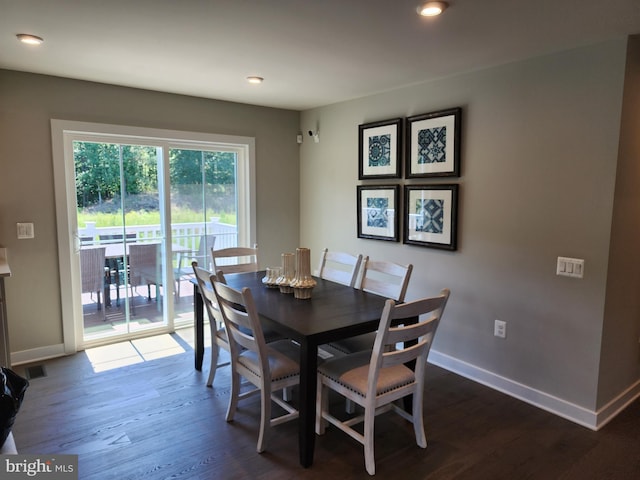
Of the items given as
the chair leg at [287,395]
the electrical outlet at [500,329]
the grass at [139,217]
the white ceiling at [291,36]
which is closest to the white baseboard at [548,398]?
the electrical outlet at [500,329]

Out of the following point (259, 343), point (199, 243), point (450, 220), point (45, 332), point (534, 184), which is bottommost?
point (45, 332)

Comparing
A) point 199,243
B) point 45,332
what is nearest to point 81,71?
point 199,243

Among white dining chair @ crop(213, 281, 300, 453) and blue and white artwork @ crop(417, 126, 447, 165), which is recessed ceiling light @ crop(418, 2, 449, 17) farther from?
white dining chair @ crop(213, 281, 300, 453)

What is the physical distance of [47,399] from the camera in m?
2.88

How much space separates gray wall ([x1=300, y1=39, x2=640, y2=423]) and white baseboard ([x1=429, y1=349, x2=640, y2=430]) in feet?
0.04

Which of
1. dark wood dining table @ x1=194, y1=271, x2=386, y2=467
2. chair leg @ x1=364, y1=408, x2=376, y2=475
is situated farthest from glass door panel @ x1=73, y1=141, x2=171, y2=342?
chair leg @ x1=364, y1=408, x2=376, y2=475

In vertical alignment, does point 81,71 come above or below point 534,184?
above

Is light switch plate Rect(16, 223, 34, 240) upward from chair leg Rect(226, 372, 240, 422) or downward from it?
upward

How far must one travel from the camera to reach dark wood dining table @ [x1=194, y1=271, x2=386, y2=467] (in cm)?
212

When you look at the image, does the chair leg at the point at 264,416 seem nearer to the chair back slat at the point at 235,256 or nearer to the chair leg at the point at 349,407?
the chair leg at the point at 349,407

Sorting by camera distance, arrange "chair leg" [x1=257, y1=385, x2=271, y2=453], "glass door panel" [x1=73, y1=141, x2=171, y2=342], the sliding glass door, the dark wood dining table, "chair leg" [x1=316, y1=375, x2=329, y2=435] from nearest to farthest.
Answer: the dark wood dining table < "chair leg" [x1=257, y1=385, x2=271, y2=453] < "chair leg" [x1=316, y1=375, x2=329, y2=435] < the sliding glass door < "glass door panel" [x1=73, y1=141, x2=171, y2=342]

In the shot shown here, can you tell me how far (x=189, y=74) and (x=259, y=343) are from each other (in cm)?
221

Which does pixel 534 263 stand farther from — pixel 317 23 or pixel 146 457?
pixel 146 457

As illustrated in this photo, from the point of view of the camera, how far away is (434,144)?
132 inches
